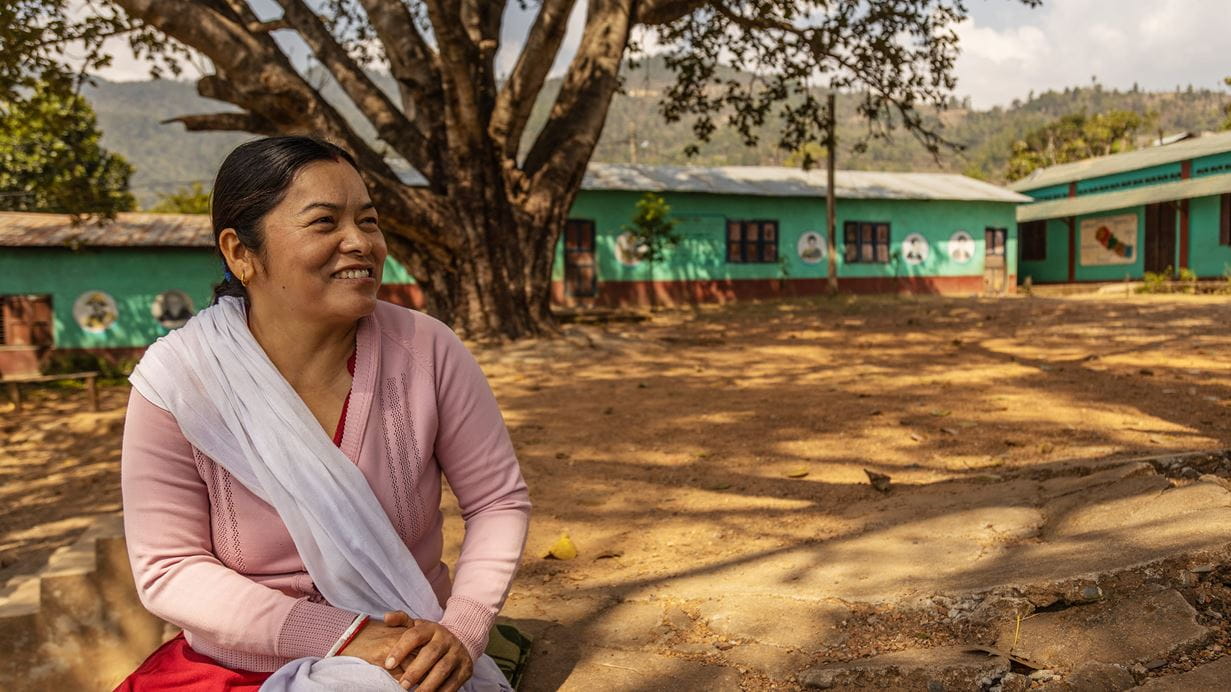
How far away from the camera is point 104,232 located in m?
16.2

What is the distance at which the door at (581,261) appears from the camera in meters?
20.4

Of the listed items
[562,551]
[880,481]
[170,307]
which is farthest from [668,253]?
[562,551]

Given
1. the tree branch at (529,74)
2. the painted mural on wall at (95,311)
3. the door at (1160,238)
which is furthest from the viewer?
the door at (1160,238)

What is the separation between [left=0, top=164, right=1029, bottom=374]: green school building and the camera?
15.9m

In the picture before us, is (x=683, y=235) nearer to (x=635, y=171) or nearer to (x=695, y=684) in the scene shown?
(x=635, y=171)

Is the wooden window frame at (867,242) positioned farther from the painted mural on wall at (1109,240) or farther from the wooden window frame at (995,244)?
the painted mural on wall at (1109,240)

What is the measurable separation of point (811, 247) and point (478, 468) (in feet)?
72.5

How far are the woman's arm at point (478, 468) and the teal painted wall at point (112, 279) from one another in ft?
51.4

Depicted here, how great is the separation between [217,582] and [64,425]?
28.4 ft

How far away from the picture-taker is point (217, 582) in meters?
1.63

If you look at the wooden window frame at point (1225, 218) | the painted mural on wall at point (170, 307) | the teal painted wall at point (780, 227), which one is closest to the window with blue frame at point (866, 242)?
the teal painted wall at point (780, 227)

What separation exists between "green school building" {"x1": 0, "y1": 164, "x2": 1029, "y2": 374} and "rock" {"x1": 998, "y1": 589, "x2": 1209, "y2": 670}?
15827 millimetres

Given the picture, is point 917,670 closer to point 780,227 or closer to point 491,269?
point 491,269

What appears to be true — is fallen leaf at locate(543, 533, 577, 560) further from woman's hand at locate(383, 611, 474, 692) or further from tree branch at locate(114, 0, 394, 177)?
tree branch at locate(114, 0, 394, 177)
